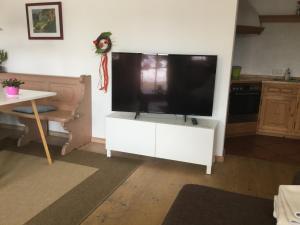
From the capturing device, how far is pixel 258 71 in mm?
4895

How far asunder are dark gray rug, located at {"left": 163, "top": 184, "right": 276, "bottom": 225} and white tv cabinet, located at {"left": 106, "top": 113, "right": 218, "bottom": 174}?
134 centimetres

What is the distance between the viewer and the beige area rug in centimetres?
222

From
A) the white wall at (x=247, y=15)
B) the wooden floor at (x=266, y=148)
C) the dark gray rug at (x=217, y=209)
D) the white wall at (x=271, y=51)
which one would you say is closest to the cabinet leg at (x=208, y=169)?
the wooden floor at (x=266, y=148)

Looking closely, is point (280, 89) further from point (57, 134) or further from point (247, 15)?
point (57, 134)

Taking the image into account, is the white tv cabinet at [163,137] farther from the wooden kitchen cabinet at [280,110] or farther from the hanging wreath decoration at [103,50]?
the wooden kitchen cabinet at [280,110]

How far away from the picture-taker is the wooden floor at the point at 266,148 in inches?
140

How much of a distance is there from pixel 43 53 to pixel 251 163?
3.27 metres

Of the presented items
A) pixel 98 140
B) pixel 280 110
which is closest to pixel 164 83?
pixel 98 140

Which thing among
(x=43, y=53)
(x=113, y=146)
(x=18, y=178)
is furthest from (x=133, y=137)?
(x=43, y=53)

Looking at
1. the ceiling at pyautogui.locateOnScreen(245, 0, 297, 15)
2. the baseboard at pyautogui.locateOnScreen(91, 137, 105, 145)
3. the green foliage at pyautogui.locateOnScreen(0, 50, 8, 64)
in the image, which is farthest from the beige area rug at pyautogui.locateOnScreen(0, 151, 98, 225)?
the ceiling at pyautogui.locateOnScreen(245, 0, 297, 15)

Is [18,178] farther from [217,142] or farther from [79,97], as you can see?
[217,142]

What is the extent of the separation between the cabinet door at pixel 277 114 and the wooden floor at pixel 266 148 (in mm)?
166

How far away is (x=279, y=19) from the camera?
455cm

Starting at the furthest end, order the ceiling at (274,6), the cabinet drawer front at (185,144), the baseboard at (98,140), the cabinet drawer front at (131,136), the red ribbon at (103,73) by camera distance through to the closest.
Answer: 1. the ceiling at (274,6)
2. the baseboard at (98,140)
3. the red ribbon at (103,73)
4. the cabinet drawer front at (131,136)
5. the cabinet drawer front at (185,144)
